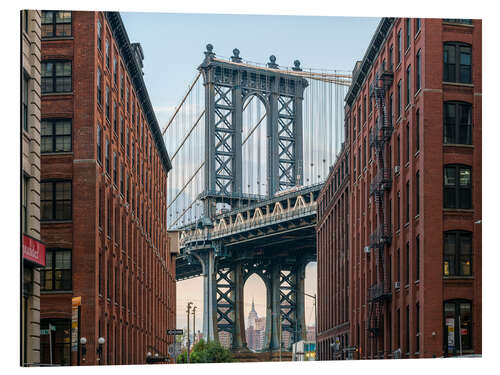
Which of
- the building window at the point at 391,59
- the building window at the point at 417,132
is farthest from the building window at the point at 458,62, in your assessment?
the building window at the point at 391,59

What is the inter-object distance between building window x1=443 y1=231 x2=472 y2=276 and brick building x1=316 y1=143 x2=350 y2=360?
33144 millimetres

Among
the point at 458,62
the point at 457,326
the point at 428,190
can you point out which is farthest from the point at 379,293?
the point at 458,62

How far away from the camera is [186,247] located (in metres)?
150

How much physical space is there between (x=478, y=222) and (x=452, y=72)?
968 centimetres

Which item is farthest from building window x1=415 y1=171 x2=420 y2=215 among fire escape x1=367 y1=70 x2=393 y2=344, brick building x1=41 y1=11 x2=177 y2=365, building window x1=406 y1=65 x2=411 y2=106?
brick building x1=41 y1=11 x2=177 y2=365

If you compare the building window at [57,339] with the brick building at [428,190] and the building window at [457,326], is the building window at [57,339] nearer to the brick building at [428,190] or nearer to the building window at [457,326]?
the brick building at [428,190]

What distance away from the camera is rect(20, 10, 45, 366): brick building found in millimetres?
38031

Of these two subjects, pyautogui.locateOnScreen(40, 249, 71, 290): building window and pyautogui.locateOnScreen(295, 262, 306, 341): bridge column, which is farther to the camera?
pyautogui.locateOnScreen(295, 262, 306, 341): bridge column

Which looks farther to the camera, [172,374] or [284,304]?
[284,304]

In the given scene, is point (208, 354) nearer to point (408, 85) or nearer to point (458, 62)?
point (408, 85)

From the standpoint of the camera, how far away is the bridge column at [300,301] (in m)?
165

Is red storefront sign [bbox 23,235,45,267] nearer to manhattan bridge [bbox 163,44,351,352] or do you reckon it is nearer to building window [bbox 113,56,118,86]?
building window [bbox 113,56,118,86]

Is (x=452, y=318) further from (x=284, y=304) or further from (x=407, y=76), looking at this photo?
(x=284, y=304)
